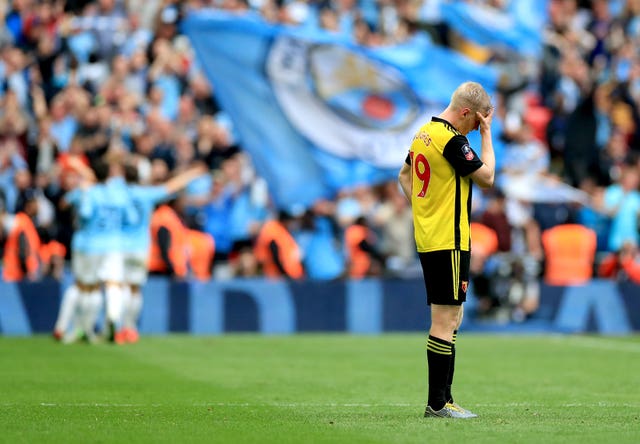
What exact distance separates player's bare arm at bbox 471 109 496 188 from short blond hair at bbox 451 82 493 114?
0.16ft

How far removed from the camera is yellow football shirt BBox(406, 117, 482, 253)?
9156 mm


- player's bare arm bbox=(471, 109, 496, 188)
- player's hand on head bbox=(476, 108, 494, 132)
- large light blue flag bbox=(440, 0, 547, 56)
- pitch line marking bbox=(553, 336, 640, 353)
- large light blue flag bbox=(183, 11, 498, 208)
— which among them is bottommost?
pitch line marking bbox=(553, 336, 640, 353)

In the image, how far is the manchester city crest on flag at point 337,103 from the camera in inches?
838

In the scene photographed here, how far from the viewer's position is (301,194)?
21.1 m

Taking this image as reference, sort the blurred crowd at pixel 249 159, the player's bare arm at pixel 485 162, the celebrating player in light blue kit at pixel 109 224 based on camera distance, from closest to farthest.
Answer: the player's bare arm at pixel 485 162, the celebrating player in light blue kit at pixel 109 224, the blurred crowd at pixel 249 159

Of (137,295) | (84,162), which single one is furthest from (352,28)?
(137,295)

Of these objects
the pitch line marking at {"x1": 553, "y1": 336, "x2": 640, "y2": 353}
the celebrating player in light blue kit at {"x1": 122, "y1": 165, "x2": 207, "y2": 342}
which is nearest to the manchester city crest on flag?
the celebrating player in light blue kit at {"x1": 122, "y1": 165, "x2": 207, "y2": 342}

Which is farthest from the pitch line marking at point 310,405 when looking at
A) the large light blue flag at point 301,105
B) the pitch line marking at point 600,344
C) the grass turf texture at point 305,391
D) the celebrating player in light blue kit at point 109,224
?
the large light blue flag at point 301,105

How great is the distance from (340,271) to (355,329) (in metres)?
1.12

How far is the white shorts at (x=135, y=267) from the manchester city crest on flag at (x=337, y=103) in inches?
175

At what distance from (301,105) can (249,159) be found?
1454 millimetres

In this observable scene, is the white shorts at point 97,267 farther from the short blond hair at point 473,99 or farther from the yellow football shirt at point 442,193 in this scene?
the short blond hair at point 473,99

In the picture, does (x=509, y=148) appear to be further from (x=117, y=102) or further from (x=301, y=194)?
(x=117, y=102)

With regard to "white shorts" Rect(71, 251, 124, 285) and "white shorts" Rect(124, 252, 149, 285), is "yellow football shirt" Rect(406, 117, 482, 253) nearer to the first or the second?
"white shorts" Rect(71, 251, 124, 285)
